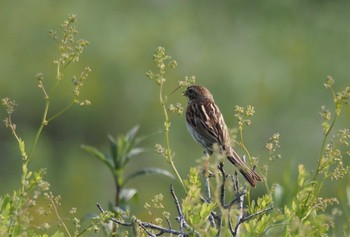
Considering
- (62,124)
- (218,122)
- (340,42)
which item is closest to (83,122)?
(62,124)

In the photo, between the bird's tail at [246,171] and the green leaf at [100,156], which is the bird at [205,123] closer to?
the bird's tail at [246,171]

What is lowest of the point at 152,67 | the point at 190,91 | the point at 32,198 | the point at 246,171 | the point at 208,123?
the point at 32,198

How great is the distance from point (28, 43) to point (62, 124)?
76.0 inches

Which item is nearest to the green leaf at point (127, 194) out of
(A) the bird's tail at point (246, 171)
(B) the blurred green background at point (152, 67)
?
(A) the bird's tail at point (246, 171)

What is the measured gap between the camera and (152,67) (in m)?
15.6

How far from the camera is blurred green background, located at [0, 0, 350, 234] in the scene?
1388cm

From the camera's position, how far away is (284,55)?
18.2 metres

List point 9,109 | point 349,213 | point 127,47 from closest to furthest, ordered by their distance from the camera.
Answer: point 9,109 → point 349,213 → point 127,47

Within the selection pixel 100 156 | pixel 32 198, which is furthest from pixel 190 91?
pixel 32 198

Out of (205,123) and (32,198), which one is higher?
(205,123)

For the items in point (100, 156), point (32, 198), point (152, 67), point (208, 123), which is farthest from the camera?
point (152, 67)

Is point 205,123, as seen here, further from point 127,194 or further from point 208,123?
point 127,194

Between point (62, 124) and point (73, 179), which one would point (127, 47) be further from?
point (73, 179)

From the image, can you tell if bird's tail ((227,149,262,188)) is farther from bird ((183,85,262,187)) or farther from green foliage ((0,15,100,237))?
green foliage ((0,15,100,237))
